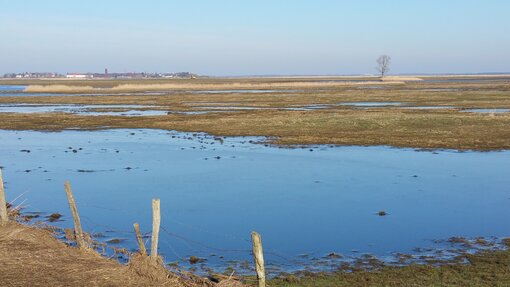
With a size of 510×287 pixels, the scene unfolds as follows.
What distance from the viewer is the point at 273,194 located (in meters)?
21.3

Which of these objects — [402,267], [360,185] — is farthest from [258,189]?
[402,267]

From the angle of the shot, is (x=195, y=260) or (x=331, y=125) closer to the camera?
(x=195, y=260)

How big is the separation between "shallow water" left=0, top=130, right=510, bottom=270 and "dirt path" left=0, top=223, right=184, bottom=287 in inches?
94.4

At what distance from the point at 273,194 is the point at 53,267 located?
10.5m

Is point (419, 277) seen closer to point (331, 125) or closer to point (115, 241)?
point (115, 241)

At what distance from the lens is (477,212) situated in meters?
18.4

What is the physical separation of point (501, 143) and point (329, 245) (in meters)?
21.4

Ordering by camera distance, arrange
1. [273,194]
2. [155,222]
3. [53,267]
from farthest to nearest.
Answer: [273,194] < [53,267] < [155,222]

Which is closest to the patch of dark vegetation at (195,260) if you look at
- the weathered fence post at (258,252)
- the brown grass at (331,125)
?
the weathered fence post at (258,252)

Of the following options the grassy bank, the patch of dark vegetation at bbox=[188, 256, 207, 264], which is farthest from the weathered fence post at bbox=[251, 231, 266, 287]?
the patch of dark vegetation at bbox=[188, 256, 207, 264]

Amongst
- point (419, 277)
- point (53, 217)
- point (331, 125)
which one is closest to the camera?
point (419, 277)

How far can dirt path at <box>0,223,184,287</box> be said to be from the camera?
11.0 m

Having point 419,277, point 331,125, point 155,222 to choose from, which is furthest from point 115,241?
point 331,125

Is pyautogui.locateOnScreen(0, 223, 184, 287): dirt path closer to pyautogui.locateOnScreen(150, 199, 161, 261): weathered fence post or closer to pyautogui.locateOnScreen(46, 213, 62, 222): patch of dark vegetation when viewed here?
pyautogui.locateOnScreen(150, 199, 161, 261): weathered fence post
